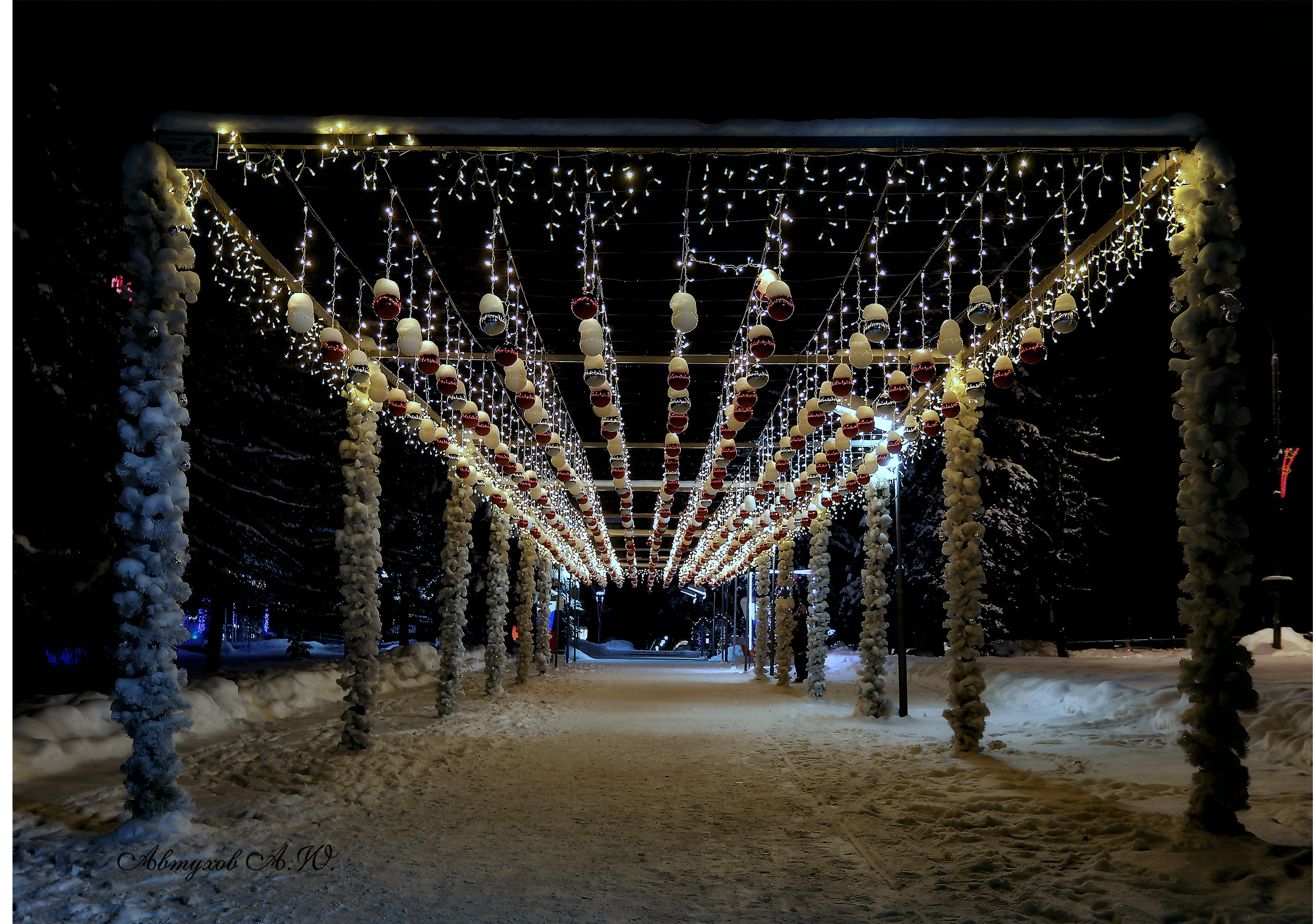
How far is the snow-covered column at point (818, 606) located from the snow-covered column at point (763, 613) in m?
7.87

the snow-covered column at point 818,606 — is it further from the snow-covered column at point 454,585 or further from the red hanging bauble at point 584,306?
the red hanging bauble at point 584,306

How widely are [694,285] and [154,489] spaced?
6.26 metres

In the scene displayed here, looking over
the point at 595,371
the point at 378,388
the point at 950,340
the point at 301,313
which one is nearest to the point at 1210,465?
the point at 950,340

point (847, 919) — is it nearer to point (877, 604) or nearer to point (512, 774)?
point (512, 774)

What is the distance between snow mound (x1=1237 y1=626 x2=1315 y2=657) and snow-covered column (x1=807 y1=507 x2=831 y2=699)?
7281 millimetres

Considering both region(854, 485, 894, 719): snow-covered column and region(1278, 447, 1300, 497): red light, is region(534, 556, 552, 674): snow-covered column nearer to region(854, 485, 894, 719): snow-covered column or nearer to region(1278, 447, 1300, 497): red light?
region(854, 485, 894, 719): snow-covered column

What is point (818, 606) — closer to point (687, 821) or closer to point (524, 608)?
point (524, 608)

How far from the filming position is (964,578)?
1089 cm

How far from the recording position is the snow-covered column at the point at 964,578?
10586 mm

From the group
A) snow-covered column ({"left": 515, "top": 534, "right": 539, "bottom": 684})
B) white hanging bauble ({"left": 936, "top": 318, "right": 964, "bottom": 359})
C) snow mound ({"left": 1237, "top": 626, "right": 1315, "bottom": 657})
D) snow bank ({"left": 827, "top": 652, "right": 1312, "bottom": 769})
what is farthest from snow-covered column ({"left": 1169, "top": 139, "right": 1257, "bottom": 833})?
snow-covered column ({"left": 515, "top": 534, "right": 539, "bottom": 684})

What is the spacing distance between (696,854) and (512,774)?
393 cm

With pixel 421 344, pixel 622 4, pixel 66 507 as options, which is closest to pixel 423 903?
pixel 421 344

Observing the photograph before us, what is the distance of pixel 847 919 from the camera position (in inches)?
190

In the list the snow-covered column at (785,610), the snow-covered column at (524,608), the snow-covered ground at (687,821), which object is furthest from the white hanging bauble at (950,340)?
the snow-covered column at (524,608)
